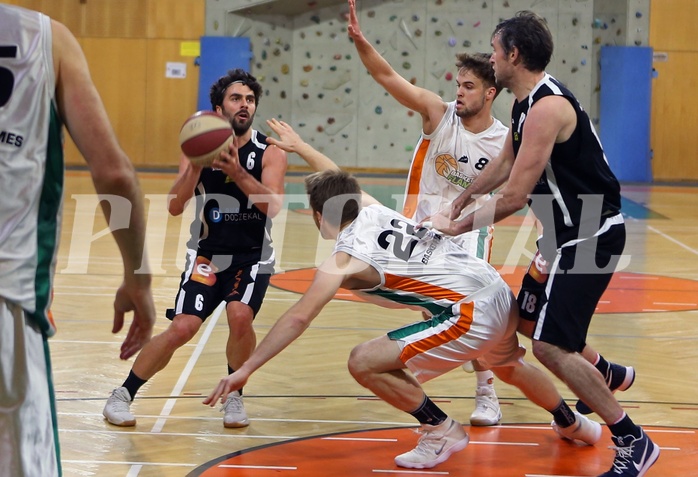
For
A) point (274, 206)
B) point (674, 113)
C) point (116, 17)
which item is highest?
point (116, 17)

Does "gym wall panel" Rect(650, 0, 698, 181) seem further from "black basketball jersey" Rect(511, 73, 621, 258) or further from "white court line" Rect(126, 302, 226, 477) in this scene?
"black basketball jersey" Rect(511, 73, 621, 258)

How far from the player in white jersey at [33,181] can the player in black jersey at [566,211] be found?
2.39 meters

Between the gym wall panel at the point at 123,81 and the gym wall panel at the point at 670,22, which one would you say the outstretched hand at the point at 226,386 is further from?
the gym wall panel at the point at 670,22

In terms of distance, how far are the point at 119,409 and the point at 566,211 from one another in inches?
92.1

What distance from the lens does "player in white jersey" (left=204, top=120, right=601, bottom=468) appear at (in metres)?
4.27

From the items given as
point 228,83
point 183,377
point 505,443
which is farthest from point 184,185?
point 505,443

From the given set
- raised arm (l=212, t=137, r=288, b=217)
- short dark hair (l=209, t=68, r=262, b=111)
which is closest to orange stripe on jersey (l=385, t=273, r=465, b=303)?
raised arm (l=212, t=137, r=288, b=217)

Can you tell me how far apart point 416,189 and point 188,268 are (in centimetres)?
150

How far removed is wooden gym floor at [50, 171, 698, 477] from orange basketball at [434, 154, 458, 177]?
1.23 meters

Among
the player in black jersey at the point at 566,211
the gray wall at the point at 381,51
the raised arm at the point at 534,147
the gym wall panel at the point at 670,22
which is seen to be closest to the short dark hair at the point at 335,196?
the player in black jersey at the point at 566,211

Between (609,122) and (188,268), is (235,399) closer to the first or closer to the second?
(188,268)

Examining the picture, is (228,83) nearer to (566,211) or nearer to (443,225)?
(443,225)

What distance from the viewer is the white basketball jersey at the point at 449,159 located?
558cm

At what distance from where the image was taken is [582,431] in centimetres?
457
